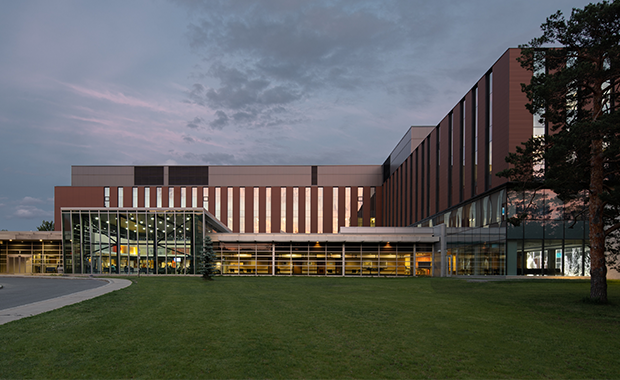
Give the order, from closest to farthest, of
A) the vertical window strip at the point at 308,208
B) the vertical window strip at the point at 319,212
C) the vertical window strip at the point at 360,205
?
the vertical window strip at the point at 319,212, the vertical window strip at the point at 308,208, the vertical window strip at the point at 360,205

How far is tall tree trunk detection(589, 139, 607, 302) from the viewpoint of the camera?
16.7 metres

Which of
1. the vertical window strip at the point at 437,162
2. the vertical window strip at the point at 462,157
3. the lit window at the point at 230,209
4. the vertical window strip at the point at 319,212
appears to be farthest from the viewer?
the lit window at the point at 230,209

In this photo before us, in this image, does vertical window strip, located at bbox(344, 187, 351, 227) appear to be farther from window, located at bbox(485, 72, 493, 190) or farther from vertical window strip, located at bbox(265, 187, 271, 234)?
window, located at bbox(485, 72, 493, 190)

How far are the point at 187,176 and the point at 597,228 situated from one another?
7037 centimetres

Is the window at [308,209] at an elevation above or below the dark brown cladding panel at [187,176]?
below

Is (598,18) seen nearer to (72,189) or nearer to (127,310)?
(127,310)

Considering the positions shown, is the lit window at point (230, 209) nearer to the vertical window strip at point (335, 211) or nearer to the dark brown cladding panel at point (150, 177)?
the dark brown cladding panel at point (150, 177)

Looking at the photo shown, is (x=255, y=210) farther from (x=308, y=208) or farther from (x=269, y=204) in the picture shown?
(x=308, y=208)

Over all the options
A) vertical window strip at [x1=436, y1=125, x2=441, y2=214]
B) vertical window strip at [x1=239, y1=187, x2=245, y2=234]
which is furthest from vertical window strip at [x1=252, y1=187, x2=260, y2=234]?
vertical window strip at [x1=436, y1=125, x2=441, y2=214]

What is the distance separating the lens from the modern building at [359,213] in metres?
32.4

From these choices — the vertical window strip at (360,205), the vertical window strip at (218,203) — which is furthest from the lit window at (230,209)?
the vertical window strip at (360,205)

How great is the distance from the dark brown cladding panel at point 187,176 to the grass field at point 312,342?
64692mm

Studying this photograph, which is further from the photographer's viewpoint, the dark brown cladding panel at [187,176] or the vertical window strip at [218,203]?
the dark brown cladding panel at [187,176]

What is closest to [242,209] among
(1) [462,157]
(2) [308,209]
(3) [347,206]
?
(2) [308,209]
